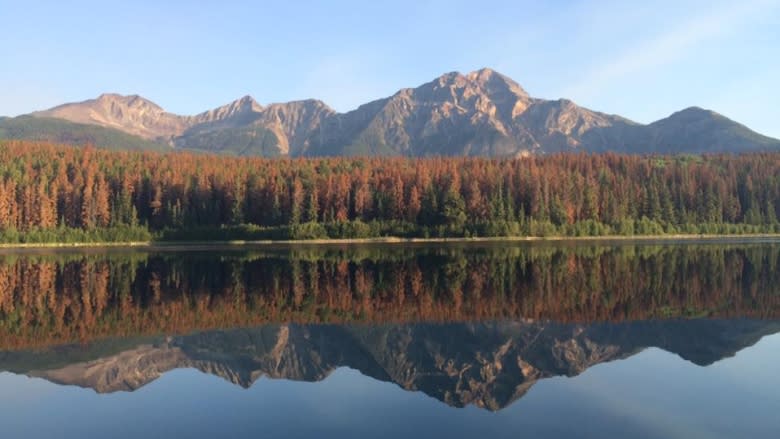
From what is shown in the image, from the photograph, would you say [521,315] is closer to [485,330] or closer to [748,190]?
[485,330]

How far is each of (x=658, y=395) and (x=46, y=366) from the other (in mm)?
26885

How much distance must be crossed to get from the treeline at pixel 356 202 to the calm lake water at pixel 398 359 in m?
91.2

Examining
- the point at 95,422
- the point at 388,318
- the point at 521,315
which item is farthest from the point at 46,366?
the point at 521,315

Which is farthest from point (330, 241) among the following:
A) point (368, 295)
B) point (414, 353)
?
point (414, 353)

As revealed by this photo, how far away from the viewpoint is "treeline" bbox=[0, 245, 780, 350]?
33.5m

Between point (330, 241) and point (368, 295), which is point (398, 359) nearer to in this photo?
point (368, 295)

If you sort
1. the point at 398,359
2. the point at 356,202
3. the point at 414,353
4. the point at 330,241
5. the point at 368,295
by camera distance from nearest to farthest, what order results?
the point at 398,359 < the point at 414,353 < the point at 368,295 < the point at 330,241 < the point at 356,202

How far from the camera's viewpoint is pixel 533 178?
153 metres

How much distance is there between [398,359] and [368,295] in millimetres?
17077

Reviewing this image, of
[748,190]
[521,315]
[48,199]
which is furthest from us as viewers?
[748,190]

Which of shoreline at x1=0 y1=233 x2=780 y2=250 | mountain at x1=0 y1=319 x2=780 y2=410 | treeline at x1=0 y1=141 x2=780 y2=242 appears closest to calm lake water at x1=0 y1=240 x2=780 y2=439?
mountain at x1=0 y1=319 x2=780 y2=410

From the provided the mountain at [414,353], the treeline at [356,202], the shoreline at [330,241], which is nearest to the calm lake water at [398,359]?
the mountain at [414,353]

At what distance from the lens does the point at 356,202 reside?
146m

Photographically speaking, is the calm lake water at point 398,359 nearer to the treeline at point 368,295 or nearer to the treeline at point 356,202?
the treeline at point 368,295
